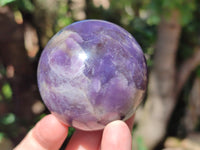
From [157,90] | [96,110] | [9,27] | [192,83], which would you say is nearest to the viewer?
[96,110]

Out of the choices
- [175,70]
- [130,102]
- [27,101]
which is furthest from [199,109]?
[130,102]

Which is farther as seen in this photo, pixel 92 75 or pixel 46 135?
pixel 46 135

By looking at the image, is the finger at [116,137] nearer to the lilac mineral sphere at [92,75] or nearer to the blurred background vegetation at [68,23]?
the lilac mineral sphere at [92,75]

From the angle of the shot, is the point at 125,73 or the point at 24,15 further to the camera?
the point at 24,15

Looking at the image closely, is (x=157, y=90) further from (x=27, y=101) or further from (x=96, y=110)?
(x=96, y=110)

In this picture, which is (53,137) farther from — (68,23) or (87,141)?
(68,23)

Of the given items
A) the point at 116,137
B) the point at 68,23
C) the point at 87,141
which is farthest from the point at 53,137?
the point at 68,23
